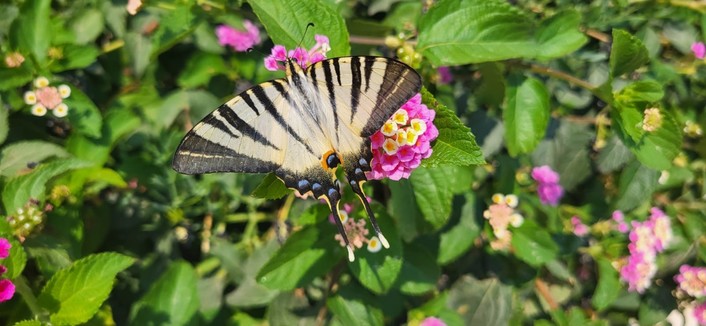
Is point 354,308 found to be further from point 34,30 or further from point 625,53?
point 34,30

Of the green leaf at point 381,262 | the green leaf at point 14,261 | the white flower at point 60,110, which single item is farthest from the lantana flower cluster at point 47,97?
the green leaf at point 381,262

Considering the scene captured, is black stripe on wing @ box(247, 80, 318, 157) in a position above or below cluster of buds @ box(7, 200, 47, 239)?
above

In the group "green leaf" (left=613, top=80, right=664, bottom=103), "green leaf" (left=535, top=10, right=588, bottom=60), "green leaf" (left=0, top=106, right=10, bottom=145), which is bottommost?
"green leaf" (left=613, top=80, right=664, bottom=103)

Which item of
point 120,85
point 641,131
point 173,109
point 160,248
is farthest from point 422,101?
point 120,85

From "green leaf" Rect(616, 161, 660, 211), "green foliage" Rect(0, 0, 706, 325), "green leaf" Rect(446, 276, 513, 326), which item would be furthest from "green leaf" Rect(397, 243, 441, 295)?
"green leaf" Rect(616, 161, 660, 211)

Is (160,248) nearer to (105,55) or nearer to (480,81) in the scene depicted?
(105,55)

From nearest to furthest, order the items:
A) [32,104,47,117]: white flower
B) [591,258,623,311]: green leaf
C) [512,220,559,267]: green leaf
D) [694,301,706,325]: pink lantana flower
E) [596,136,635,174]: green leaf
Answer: [32,104,47,117]: white flower
[512,220,559,267]: green leaf
[591,258,623,311]: green leaf
[596,136,635,174]: green leaf
[694,301,706,325]: pink lantana flower

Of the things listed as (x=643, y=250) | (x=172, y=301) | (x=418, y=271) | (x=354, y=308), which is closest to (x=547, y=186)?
(x=643, y=250)

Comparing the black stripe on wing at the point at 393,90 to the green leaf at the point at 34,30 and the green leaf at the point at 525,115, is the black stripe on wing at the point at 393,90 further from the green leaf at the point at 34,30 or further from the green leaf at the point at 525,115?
the green leaf at the point at 34,30

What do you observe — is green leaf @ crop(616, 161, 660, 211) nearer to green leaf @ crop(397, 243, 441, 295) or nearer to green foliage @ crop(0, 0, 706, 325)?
green foliage @ crop(0, 0, 706, 325)
